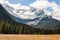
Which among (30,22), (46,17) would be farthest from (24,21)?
(46,17)

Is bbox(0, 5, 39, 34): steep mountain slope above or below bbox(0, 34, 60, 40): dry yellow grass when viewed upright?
above

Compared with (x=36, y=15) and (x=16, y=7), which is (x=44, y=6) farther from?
(x=16, y=7)

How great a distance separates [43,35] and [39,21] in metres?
0.18

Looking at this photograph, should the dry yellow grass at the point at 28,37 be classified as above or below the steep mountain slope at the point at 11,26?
below

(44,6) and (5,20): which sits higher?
(44,6)

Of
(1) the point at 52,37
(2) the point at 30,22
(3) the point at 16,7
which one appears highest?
(3) the point at 16,7

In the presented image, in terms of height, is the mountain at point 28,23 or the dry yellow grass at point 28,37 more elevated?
the mountain at point 28,23

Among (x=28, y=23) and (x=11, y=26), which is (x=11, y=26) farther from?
(x=28, y=23)

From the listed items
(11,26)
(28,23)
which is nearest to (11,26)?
(11,26)

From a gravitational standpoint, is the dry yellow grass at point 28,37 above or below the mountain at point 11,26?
below

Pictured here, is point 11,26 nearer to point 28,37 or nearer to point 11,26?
point 11,26

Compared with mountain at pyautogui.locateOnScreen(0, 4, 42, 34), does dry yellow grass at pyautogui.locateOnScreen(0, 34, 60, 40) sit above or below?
below

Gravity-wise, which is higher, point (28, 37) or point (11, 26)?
point (11, 26)

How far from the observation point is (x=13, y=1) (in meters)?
2.79
